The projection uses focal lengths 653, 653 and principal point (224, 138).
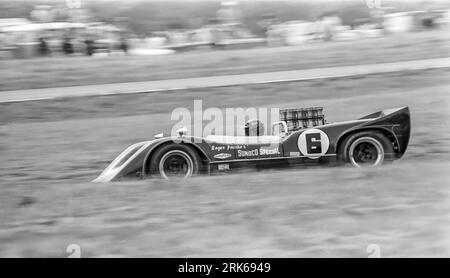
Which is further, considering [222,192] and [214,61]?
[214,61]

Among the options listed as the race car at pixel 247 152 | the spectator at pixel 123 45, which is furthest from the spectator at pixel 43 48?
the race car at pixel 247 152

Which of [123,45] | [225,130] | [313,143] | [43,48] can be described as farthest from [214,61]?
[43,48]

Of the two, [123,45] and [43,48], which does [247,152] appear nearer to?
[123,45]

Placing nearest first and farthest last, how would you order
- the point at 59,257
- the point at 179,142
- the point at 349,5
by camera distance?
the point at 59,257 → the point at 179,142 → the point at 349,5

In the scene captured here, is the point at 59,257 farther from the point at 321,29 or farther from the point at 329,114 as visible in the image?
the point at 321,29

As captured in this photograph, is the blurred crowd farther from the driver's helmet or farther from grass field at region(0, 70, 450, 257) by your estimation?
the driver's helmet

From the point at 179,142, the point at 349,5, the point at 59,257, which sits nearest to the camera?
the point at 59,257
